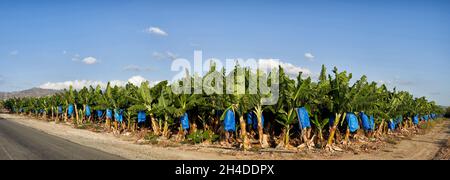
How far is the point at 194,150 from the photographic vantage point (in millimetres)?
15852

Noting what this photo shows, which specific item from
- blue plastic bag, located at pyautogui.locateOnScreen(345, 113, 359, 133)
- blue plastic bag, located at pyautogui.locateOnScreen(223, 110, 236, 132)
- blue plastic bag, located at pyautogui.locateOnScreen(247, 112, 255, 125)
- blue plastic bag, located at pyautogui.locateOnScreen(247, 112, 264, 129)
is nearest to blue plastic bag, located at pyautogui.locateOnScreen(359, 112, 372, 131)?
blue plastic bag, located at pyautogui.locateOnScreen(345, 113, 359, 133)

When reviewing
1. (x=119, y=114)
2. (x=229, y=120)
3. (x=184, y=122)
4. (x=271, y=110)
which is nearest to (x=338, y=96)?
(x=271, y=110)

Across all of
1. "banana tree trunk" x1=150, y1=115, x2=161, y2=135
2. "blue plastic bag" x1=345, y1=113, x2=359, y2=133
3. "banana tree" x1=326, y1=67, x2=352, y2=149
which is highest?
"banana tree" x1=326, y1=67, x2=352, y2=149

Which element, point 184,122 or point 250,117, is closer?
point 250,117

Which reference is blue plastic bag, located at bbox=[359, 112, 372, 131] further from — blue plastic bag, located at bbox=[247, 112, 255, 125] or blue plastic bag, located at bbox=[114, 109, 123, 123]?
blue plastic bag, located at bbox=[114, 109, 123, 123]

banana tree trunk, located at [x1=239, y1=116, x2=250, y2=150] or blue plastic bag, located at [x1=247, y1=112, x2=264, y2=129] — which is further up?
blue plastic bag, located at [x1=247, y1=112, x2=264, y2=129]

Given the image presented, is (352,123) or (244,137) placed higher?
(352,123)

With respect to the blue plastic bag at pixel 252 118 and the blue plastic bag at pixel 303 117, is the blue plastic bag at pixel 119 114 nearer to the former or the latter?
the blue plastic bag at pixel 252 118

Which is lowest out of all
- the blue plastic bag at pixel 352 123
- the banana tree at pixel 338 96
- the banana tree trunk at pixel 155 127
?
the banana tree trunk at pixel 155 127

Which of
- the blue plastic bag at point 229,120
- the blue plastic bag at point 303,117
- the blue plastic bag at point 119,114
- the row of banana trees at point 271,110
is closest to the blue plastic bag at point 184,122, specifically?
the row of banana trees at point 271,110

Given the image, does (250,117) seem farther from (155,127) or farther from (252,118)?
(155,127)
